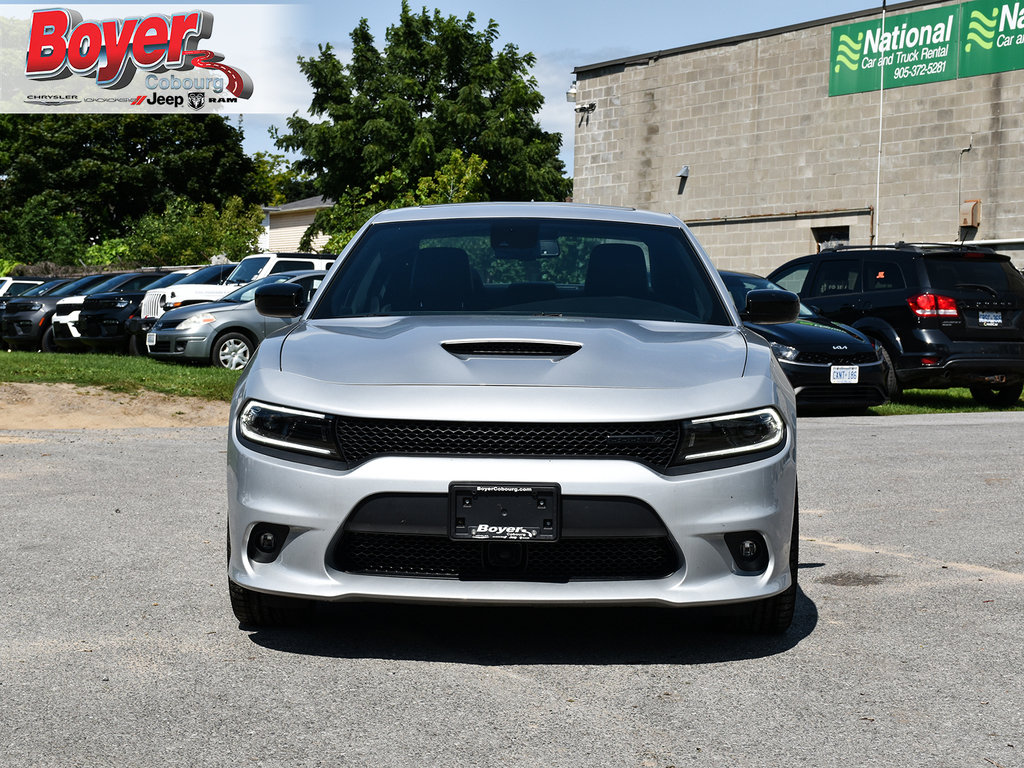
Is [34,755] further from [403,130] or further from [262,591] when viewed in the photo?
[403,130]

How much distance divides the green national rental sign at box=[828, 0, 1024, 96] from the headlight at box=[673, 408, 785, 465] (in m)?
26.6

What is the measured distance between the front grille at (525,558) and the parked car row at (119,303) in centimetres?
1715

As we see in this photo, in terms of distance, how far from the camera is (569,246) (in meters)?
5.87

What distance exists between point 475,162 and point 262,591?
34283 millimetres

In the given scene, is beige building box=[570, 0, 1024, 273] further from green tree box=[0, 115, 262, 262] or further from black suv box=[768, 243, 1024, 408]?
green tree box=[0, 115, 262, 262]

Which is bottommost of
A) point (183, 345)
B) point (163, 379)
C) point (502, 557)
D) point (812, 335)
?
point (163, 379)

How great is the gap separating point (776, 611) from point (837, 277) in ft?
40.6

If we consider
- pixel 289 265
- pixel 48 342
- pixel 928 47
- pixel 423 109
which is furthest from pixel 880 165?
pixel 423 109

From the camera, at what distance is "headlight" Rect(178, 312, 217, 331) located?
1888 cm

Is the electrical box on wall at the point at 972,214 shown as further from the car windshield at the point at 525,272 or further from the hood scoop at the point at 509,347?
the hood scoop at the point at 509,347

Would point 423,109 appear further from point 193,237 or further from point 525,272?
point 525,272

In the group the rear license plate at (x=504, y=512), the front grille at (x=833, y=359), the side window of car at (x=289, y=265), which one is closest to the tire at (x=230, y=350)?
the side window of car at (x=289, y=265)

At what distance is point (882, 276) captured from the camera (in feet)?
51.9

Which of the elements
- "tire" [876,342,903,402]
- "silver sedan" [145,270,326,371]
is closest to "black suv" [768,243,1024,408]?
"tire" [876,342,903,402]
